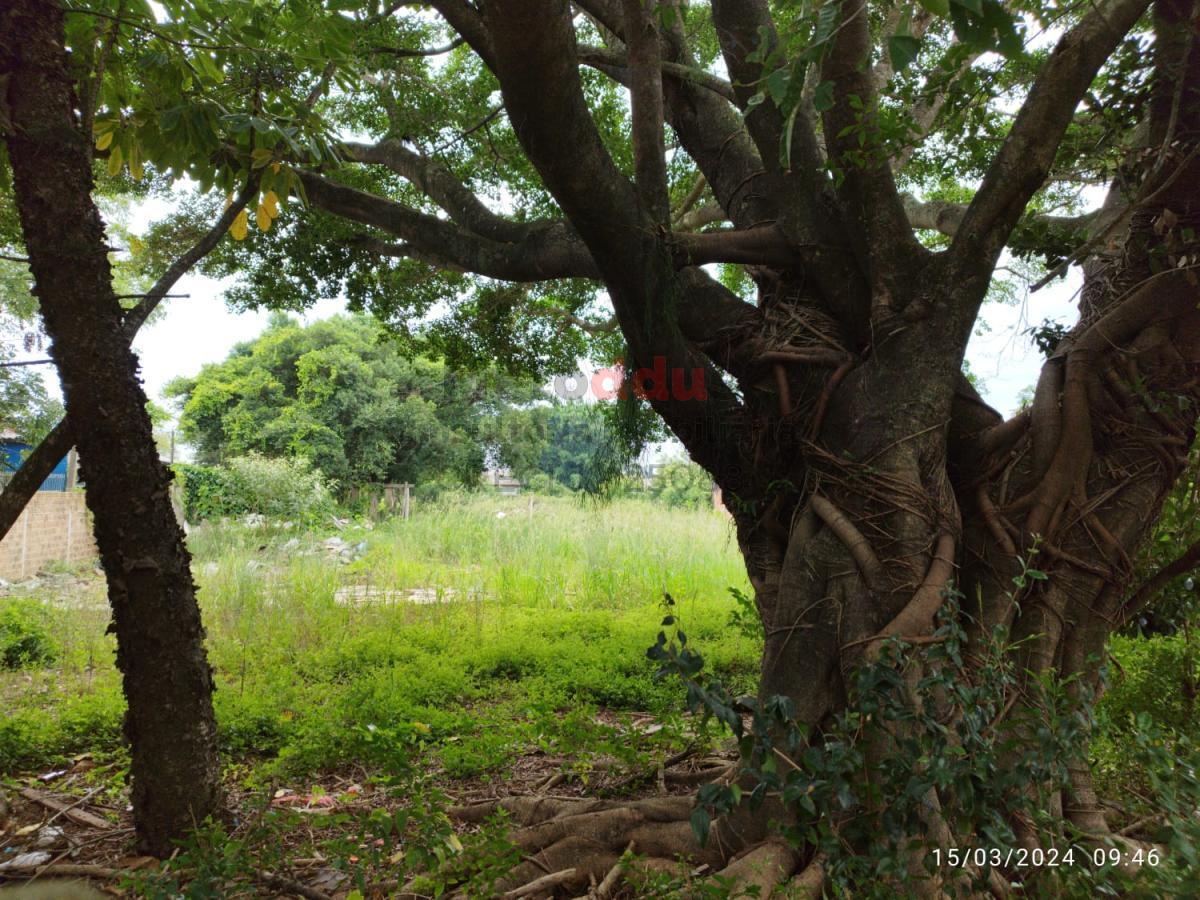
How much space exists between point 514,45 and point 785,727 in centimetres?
182

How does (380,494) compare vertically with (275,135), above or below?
below

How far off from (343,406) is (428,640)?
1148cm

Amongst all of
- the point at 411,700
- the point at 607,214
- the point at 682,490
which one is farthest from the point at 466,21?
the point at 682,490

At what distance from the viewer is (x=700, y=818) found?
147cm

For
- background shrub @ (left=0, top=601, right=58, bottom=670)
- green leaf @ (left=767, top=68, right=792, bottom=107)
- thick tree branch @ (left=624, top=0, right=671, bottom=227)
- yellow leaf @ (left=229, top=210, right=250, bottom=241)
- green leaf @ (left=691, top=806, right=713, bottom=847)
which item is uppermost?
thick tree branch @ (left=624, top=0, right=671, bottom=227)

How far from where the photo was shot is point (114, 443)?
2.22 meters

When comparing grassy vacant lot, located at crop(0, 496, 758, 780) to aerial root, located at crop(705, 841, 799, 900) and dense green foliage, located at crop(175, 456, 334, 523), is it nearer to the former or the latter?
aerial root, located at crop(705, 841, 799, 900)

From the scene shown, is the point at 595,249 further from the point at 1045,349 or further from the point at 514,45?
the point at 1045,349

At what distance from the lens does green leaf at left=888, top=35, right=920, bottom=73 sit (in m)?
1.14

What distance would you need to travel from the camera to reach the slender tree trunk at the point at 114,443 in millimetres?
2148

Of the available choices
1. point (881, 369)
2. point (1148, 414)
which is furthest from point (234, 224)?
point (1148, 414)

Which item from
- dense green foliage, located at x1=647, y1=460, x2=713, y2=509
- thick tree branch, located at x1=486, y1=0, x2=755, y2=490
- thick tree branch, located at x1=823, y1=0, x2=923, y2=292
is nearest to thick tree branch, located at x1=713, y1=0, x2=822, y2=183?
thick tree branch, located at x1=823, y1=0, x2=923, y2=292

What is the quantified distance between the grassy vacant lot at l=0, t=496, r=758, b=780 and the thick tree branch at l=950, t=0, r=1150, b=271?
2.24m
